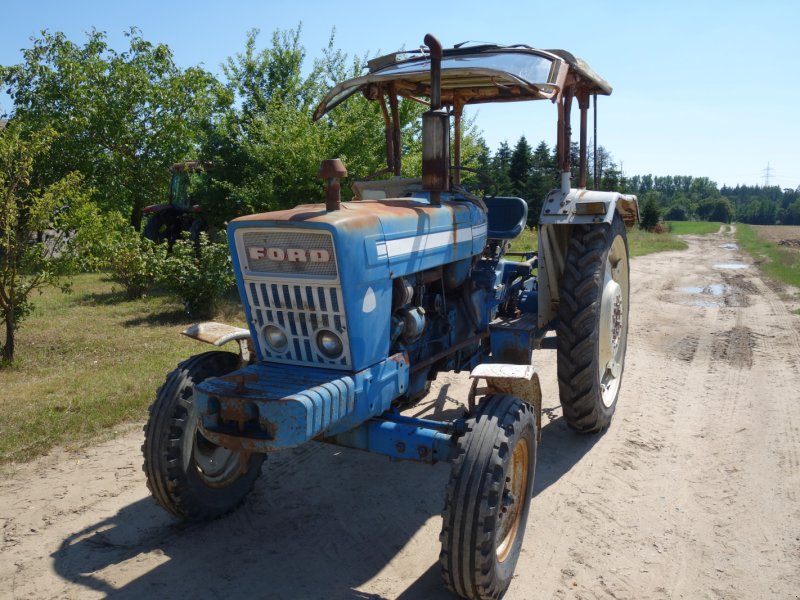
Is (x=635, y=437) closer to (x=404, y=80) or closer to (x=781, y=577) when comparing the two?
(x=781, y=577)

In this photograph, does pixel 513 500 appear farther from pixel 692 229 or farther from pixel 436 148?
pixel 692 229

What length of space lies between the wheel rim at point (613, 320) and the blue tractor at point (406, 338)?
0.32 ft

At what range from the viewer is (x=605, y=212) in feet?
16.1

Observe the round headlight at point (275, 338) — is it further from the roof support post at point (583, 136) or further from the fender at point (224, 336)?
the roof support post at point (583, 136)

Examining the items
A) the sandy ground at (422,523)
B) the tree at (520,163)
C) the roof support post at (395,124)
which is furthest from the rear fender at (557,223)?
the tree at (520,163)

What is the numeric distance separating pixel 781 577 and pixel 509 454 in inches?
61.6

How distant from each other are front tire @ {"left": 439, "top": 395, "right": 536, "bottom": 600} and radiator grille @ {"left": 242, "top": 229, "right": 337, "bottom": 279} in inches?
40.9

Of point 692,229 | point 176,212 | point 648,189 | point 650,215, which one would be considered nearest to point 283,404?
point 176,212

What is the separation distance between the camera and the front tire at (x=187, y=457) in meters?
3.58

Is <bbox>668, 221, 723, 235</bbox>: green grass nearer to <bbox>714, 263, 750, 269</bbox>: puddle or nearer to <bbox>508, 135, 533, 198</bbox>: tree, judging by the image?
<bbox>508, 135, 533, 198</bbox>: tree

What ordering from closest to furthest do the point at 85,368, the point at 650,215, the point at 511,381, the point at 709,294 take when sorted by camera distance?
the point at 511,381 → the point at 85,368 → the point at 709,294 → the point at 650,215

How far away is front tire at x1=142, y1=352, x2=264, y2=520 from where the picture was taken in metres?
3.58

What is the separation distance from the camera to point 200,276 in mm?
9070

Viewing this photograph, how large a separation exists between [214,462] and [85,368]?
3699mm
